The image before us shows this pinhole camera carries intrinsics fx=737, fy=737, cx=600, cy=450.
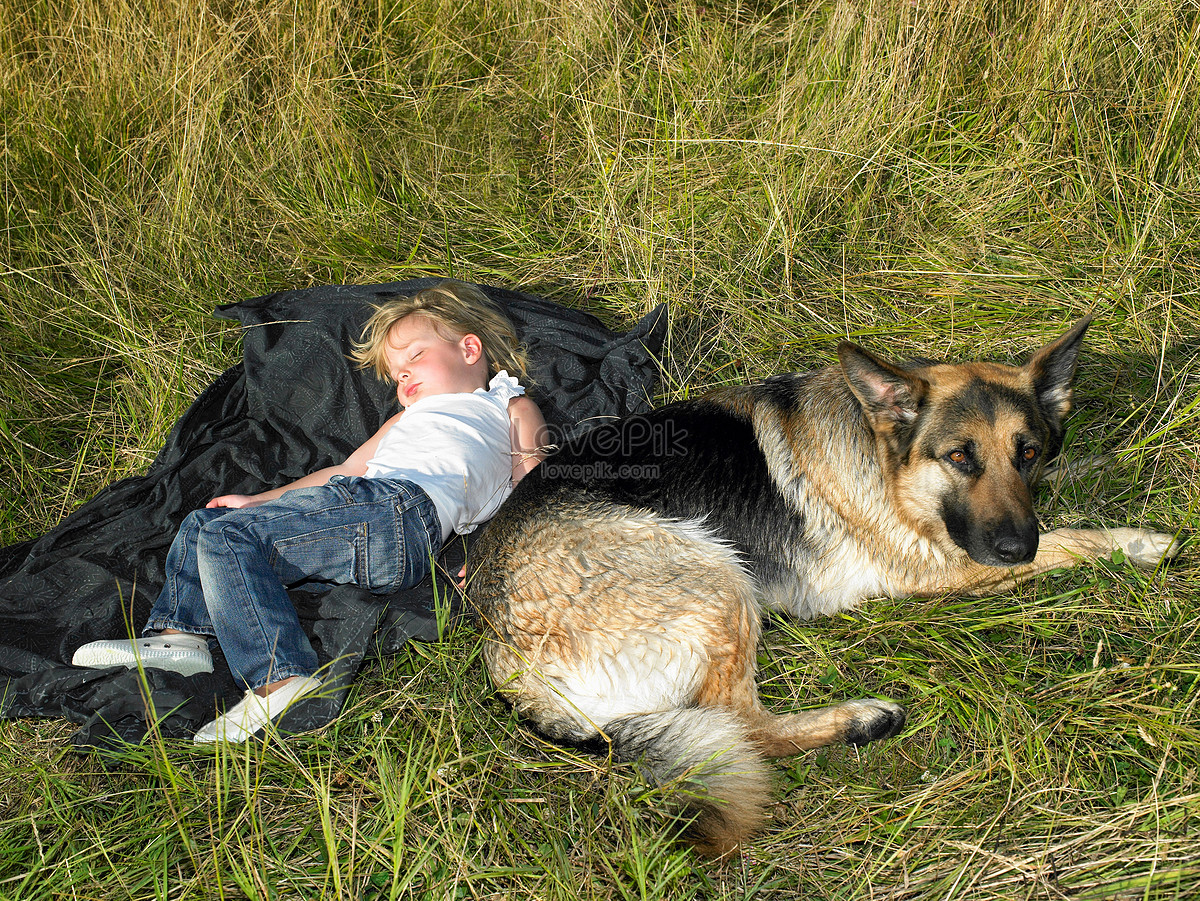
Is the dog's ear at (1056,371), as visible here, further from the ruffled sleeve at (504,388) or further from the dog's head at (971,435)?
the ruffled sleeve at (504,388)

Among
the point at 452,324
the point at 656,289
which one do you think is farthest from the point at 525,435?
the point at 656,289

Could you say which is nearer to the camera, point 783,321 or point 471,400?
point 471,400

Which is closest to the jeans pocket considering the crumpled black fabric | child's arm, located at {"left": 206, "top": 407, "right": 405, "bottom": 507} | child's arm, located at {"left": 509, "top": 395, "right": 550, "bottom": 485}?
the crumpled black fabric

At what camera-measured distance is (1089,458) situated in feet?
11.4

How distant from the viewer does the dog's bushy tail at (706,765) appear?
2.29 m

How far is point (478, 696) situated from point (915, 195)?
4.16m

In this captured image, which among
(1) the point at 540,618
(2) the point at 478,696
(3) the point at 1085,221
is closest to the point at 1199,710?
(1) the point at 540,618

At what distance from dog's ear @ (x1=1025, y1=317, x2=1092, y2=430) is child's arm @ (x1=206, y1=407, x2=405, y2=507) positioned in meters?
3.00

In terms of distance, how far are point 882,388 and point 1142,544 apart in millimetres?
1297

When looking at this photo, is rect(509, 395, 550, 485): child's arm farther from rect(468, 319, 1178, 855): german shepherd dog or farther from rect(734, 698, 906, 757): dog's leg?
rect(734, 698, 906, 757): dog's leg

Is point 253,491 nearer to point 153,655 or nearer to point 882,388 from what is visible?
point 153,655

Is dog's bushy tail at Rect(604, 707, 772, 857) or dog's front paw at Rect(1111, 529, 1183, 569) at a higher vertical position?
dog's front paw at Rect(1111, 529, 1183, 569)

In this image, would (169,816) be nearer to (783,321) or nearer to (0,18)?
(783,321)

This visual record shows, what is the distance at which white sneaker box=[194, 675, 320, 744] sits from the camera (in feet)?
9.01
